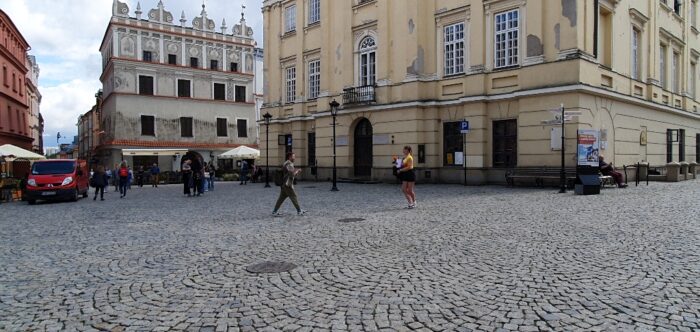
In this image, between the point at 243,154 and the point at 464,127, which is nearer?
the point at 464,127

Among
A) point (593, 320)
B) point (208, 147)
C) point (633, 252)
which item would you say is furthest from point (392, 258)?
point (208, 147)

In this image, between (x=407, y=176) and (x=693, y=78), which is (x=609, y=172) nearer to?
(x=407, y=176)

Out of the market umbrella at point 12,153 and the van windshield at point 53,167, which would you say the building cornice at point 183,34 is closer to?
the market umbrella at point 12,153

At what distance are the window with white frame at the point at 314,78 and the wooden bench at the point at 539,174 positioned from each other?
15.3 meters

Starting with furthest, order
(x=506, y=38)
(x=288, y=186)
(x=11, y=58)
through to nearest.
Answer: (x=11, y=58) < (x=506, y=38) < (x=288, y=186)

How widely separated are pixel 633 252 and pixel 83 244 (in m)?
9.60

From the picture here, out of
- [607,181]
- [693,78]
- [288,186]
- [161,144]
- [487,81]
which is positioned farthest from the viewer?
[161,144]

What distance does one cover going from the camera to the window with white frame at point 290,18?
3342 cm

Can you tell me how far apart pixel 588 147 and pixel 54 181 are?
21.9m

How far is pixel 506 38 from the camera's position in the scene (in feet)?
71.6

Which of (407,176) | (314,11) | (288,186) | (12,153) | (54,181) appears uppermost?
(314,11)

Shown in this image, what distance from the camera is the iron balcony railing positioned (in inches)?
1047

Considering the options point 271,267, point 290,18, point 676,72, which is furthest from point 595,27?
point 290,18

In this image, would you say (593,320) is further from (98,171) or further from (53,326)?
(98,171)
